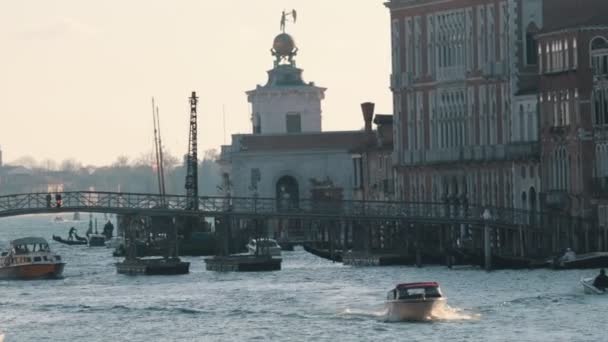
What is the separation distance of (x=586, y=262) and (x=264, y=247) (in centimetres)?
3159

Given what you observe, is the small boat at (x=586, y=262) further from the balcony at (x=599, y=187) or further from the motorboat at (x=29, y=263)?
the motorboat at (x=29, y=263)

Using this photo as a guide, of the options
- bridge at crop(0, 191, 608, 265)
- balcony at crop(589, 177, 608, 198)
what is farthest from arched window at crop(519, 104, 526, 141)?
balcony at crop(589, 177, 608, 198)

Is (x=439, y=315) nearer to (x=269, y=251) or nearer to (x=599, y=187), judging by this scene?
(x=599, y=187)

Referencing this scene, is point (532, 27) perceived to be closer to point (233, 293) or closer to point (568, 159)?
point (568, 159)

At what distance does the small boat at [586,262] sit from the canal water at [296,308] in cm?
86

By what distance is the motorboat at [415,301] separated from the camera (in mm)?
107875

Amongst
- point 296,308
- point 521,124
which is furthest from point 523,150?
point 296,308

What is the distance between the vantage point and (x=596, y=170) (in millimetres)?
143875

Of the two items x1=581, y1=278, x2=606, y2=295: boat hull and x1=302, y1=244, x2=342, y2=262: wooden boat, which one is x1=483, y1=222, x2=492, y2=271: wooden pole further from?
x1=581, y1=278, x2=606, y2=295: boat hull

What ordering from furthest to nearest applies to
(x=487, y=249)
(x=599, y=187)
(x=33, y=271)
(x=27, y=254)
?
(x=27, y=254), (x=33, y=271), (x=599, y=187), (x=487, y=249)

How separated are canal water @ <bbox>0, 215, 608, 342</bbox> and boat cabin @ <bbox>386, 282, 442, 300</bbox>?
3.05 feet

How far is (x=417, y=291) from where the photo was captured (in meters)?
108

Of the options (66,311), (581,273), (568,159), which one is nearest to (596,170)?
(568,159)

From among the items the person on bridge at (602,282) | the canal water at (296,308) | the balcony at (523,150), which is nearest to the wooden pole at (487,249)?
the canal water at (296,308)
